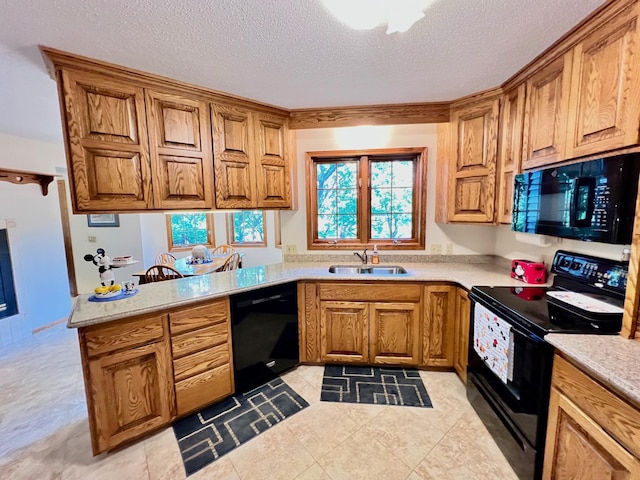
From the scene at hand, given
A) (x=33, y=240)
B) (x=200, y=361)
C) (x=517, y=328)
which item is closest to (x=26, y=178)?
(x=33, y=240)

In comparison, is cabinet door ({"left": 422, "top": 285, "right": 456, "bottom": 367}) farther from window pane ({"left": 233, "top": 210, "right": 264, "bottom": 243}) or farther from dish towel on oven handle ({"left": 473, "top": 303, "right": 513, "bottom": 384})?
window pane ({"left": 233, "top": 210, "right": 264, "bottom": 243})

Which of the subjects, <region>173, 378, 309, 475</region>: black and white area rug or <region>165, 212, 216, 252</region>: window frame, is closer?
<region>173, 378, 309, 475</region>: black and white area rug

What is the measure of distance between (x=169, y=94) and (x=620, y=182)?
8.57 ft

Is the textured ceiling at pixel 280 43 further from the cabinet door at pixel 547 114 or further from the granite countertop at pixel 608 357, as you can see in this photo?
the granite countertop at pixel 608 357

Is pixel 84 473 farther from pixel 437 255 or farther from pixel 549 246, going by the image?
pixel 549 246

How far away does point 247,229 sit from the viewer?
18.6 feet

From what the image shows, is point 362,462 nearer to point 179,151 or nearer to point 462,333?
point 462,333

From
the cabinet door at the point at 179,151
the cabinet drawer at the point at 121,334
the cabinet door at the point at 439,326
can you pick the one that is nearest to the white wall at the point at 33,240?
the cabinet door at the point at 179,151

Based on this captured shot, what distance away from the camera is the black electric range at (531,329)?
4.13 ft

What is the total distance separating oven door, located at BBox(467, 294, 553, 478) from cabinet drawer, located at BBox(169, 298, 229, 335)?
1.73m

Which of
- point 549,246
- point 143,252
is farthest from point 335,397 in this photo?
point 143,252

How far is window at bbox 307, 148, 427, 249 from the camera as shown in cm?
278

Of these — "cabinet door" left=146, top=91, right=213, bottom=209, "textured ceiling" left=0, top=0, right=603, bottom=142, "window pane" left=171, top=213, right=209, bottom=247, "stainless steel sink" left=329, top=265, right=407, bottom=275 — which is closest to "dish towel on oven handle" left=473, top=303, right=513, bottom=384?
"stainless steel sink" left=329, top=265, right=407, bottom=275

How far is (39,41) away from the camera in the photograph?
1465 millimetres
